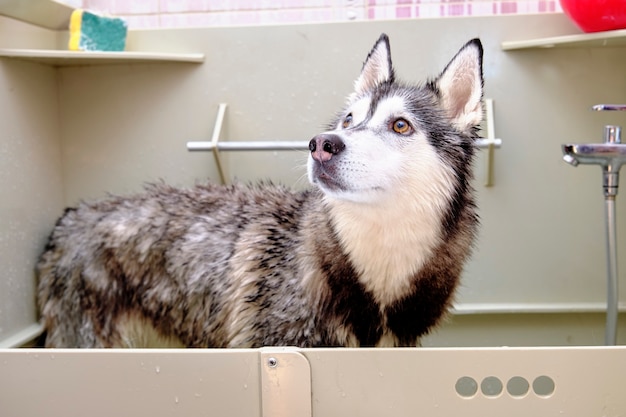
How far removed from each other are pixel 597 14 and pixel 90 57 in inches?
59.2

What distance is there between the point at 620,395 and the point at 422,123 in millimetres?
711

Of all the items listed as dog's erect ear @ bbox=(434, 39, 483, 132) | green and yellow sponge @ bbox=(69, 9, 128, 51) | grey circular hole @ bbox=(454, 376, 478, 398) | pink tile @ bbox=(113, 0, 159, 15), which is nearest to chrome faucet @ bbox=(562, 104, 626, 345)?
dog's erect ear @ bbox=(434, 39, 483, 132)

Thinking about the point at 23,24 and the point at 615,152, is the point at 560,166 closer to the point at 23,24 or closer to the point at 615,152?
the point at 615,152

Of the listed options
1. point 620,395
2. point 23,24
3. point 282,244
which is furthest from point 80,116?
point 620,395

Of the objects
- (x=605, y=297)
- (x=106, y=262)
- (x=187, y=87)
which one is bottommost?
(x=605, y=297)

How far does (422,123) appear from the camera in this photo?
152 cm

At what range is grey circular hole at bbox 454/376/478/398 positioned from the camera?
3.68 ft

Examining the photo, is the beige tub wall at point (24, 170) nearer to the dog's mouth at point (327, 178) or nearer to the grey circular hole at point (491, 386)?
the dog's mouth at point (327, 178)

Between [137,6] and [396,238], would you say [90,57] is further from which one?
[396,238]

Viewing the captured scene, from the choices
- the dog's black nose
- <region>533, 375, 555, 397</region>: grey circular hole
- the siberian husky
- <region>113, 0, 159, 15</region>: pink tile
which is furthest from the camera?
<region>113, 0, 159, 15</region>: pink tile

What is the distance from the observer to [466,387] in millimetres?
1182

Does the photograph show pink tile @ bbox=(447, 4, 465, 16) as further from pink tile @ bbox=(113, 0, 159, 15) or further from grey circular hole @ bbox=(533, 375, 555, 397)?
grey circular hole @ bbox=(533, 375, 555, 397)

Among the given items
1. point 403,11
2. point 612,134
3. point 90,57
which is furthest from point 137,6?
point 612,134

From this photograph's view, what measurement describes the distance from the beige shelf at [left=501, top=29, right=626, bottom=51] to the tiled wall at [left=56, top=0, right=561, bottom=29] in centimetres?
27
